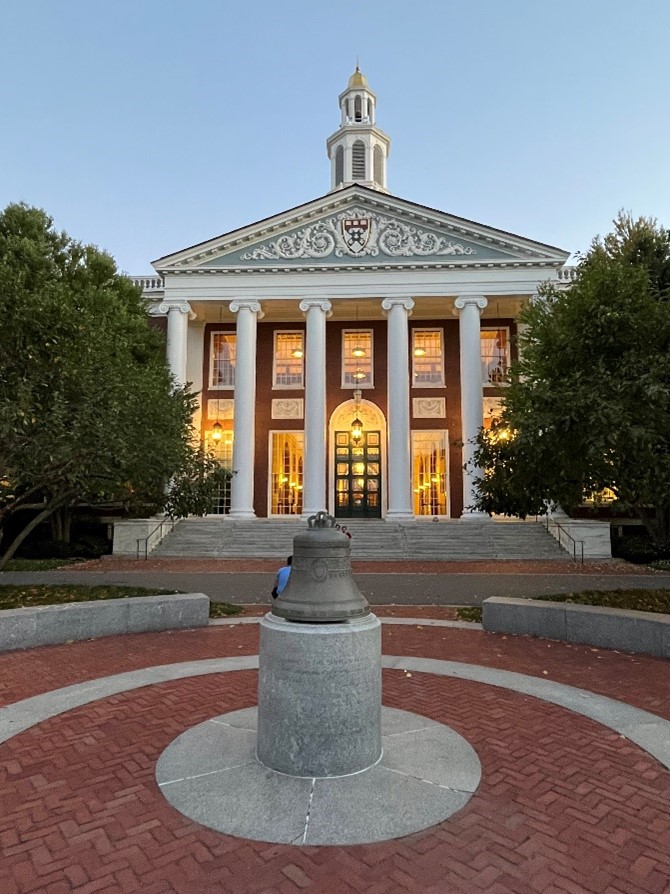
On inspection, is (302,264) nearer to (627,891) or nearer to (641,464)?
(641,464)

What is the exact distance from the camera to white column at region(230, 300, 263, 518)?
2652 centimetres

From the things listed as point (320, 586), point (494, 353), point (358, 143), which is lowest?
point (320, 586)

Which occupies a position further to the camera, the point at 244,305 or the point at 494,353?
the point at 494,353

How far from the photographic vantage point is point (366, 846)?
128 inches

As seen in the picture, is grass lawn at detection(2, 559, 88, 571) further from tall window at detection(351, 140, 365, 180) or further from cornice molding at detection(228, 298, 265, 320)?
tall window at detection(351, 140, 365, 180)

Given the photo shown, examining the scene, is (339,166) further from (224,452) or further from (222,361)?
(224,452)

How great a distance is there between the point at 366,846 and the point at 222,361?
2962 centimetres

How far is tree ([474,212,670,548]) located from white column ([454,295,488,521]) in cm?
1350

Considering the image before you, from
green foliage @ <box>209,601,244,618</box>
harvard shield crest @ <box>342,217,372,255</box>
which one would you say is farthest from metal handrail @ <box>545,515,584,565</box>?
harvard shield crest @ <box>342,217,372,255</box>

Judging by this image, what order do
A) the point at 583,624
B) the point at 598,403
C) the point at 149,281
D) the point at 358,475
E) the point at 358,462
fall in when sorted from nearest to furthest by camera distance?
Result: the point at 583,624 → the point at 598,403 → the point at 358,475 → the point at 358,462 → the point at 149,281

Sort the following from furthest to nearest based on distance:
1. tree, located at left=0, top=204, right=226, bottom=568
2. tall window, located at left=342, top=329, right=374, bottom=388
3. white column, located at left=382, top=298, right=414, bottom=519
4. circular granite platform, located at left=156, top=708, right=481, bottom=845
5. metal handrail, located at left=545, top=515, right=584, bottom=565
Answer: tall window, located at left=342, top=329, right=374, bottom=388 < white column, located at left=382, top=298, right=414, bottom=519 < metal handrail, located at left=545, top=515, right=584, bottom=565 < tree, located at left=0, top=204, right=226, bottom=568 < circular granite platform, located at left=156, top=708, right=481, bottom=845

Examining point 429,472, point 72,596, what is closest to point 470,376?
point 429,472

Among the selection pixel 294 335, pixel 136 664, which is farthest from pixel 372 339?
pixel 136 664

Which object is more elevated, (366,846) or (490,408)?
(490,408)
